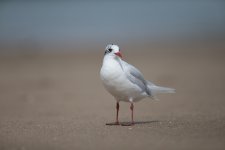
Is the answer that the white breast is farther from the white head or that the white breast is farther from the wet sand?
the wet sand

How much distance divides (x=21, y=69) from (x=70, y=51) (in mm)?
6400

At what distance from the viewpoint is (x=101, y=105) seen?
13695 mm

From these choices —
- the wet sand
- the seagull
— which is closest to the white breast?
the seagull

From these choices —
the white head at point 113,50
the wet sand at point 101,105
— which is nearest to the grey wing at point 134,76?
the white head at point 113,50

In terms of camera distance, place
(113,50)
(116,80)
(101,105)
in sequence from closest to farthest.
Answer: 1. (116,80)
2. (113,50)
3. (101,105)

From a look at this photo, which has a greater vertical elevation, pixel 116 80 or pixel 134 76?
pixel 134 76

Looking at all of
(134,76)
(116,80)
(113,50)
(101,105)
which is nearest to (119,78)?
(116,80)

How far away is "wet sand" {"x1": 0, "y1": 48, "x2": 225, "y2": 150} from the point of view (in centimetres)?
859

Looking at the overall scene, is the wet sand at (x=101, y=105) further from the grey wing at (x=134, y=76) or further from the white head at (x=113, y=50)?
the white head at (x=113, y=50)

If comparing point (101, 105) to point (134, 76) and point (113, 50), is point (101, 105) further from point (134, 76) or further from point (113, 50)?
point (113, 50)

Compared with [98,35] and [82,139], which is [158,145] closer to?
[82,139]

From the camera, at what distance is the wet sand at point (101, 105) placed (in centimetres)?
859

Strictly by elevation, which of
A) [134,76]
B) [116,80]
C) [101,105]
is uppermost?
[101,105]

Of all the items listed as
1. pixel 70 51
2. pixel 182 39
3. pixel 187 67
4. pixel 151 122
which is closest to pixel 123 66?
pixel 151 122
